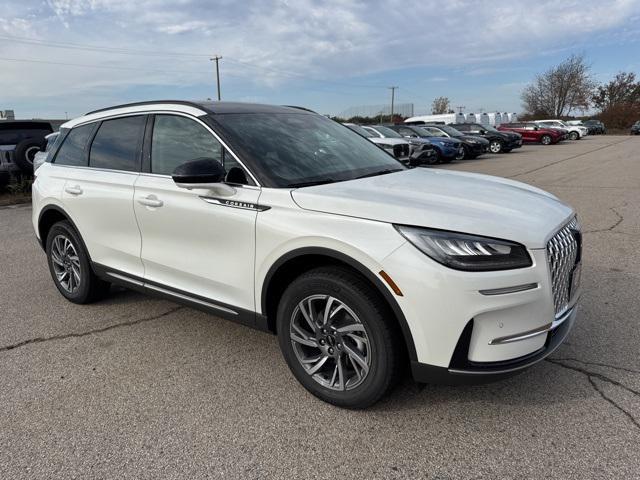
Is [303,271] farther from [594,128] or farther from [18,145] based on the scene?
[594,128]

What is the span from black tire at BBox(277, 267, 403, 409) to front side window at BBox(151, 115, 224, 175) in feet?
3.58

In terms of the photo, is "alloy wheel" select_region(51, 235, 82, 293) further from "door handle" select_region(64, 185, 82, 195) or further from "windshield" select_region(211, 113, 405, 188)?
"windshield" select_region(211, 113, 405, 188)

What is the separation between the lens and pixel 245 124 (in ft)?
11.5

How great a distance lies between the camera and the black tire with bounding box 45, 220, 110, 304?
449cm

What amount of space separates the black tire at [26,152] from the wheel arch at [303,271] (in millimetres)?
10151

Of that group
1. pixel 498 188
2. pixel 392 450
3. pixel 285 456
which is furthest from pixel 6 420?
pixel 498 188

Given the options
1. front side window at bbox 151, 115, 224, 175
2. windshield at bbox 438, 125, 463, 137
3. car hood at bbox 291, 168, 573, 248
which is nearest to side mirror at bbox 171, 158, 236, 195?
front side window at bbox 151, 115, 224, 175

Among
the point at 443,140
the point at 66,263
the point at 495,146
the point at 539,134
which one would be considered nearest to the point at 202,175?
the point at 66,263

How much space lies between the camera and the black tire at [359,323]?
2.62 meters

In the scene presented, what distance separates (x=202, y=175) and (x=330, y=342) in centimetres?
124

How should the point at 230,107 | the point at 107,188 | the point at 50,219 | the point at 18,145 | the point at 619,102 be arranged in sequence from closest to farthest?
the point at 230,107 < the point at 107,188 < the point at 50,219 < the point at 18,145 < the point at 619,102

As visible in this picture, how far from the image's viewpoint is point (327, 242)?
271 cm

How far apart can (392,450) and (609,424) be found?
1.19 metres

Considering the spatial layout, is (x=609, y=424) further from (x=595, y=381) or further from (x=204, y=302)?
(x=204, y=302)
